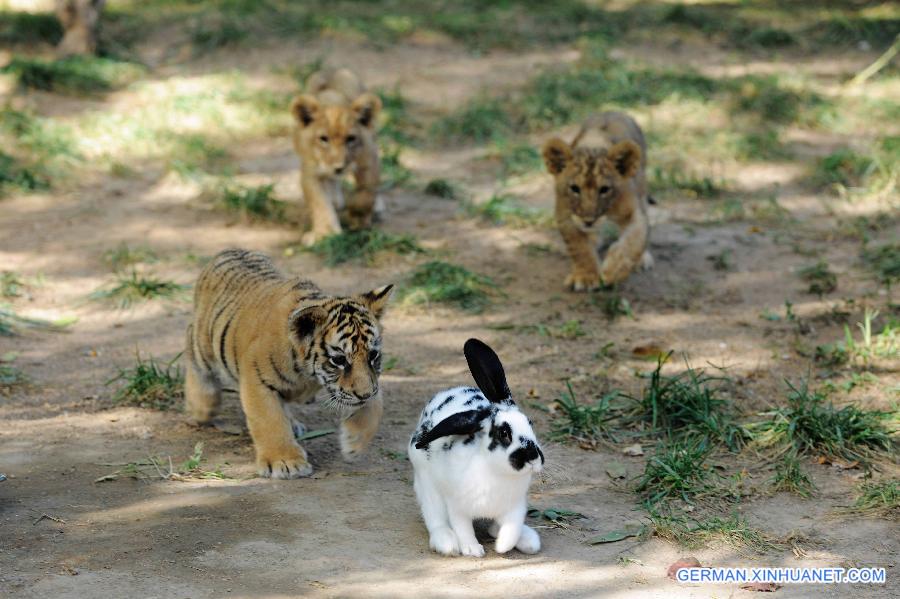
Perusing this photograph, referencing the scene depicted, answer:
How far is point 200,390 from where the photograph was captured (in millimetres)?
6262

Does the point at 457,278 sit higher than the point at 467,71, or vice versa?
the point at 467,71

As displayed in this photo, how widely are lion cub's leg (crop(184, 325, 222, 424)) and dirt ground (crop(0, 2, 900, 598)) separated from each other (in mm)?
142

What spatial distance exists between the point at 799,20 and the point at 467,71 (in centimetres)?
481

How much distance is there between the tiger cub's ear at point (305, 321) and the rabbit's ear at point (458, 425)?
1.03 m

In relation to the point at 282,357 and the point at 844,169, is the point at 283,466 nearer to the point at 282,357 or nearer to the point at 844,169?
the point at 282,357

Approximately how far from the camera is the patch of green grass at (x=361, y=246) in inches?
366

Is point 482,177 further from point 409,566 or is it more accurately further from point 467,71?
point 409,566

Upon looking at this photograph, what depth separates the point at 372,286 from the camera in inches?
345

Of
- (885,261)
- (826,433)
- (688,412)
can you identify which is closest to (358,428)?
(688,412)

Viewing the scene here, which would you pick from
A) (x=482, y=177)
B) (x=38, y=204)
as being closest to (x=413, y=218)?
(x=482, y=177)

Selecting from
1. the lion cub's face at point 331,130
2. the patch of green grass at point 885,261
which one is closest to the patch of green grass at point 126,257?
the lion cub's face at point 331,130

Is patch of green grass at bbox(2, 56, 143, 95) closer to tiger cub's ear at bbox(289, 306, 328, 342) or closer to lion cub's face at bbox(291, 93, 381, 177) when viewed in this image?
lion cub's face at bbox(291, 93, 381, 177)

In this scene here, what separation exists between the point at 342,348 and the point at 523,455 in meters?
1.20

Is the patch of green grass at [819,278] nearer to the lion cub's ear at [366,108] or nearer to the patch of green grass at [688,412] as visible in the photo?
the patch of green grass at [688,412]
